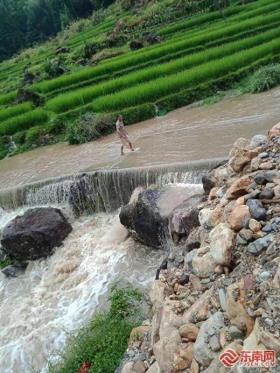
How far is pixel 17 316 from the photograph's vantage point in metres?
8.60

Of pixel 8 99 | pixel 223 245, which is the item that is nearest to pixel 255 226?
pixel 223 245

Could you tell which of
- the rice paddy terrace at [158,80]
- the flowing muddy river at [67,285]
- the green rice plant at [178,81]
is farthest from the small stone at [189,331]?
the green rice plant at [178,81]

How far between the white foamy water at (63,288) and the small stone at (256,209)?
3794 mm

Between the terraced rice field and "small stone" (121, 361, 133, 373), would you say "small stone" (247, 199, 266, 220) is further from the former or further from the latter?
the terraced rice field

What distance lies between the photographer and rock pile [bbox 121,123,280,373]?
12.2 feet

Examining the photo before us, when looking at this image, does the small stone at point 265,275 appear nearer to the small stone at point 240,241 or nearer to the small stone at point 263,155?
the small stone at point 240,241

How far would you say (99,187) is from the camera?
36.5 ft

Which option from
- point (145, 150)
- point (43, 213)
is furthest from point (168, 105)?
point (43, 213)

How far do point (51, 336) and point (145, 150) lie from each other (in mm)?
5887

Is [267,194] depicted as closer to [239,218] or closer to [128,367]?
[239,218]

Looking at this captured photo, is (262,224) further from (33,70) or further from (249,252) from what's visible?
(33,70)

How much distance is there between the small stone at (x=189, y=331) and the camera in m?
4.27

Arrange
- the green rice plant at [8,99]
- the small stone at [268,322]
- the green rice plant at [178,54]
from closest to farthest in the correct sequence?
the small stone at [268,322] < the green rice plant at [178,54] < the green rice plant at [8,99]

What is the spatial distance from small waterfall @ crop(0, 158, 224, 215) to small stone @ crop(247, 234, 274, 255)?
4.94 m
